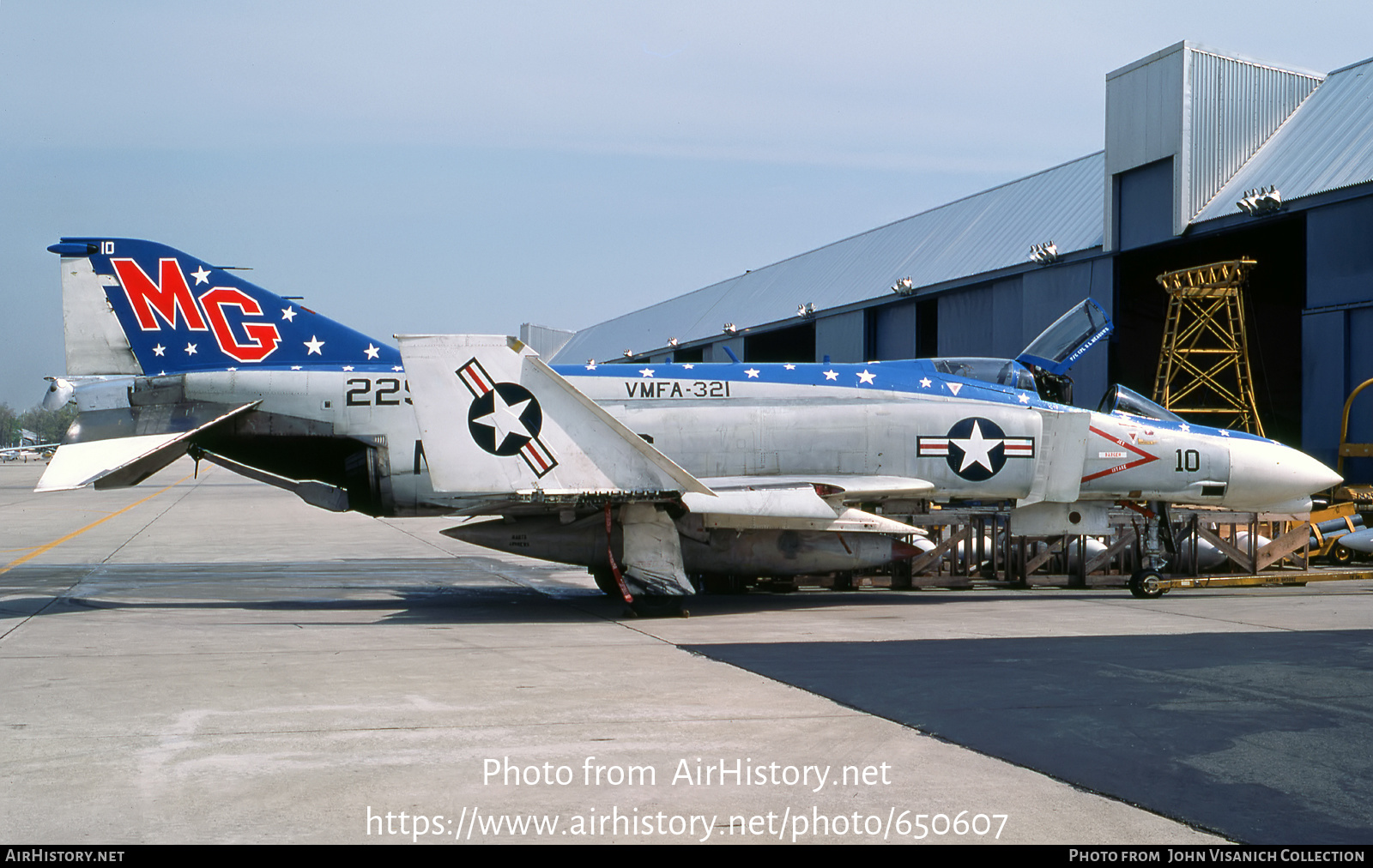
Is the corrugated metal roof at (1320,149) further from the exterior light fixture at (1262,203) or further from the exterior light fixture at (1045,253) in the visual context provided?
the exterior light fixture at (1045,253)

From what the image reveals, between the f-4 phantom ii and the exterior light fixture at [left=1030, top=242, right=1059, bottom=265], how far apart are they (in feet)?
44.7

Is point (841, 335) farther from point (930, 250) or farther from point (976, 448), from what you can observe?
point (976, 448)

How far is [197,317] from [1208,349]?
23981 millimetres

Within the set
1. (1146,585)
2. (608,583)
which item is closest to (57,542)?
(608,583)

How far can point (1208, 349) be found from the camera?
27422 millimetres

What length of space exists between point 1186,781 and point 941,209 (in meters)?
32.4

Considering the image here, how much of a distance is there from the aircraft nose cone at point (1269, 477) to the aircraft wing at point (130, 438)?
11964 millimetres

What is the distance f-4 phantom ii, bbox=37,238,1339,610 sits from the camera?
11.7 metres

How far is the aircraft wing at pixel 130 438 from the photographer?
1169cm

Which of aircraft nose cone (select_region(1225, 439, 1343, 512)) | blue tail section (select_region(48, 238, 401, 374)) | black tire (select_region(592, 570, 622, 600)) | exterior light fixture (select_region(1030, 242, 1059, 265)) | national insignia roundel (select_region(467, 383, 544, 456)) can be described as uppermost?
exterior light fixture (select_region(1030, 242, 1059, 265))

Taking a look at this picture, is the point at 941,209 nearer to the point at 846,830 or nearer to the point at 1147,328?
the point at 1147,328

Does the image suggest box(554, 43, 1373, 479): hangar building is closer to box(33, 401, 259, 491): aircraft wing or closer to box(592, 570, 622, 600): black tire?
box(592, 570, 622, 600): black tire

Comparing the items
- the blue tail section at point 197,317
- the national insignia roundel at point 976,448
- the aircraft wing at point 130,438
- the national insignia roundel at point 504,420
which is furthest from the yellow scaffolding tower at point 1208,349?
the aircraft wing at point 130,438

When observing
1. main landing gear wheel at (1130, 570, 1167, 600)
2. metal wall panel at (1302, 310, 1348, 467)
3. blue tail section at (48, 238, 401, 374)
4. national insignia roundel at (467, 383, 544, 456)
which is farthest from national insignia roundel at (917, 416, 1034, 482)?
metal wall panel at (1302, 310, 1348, 467)
